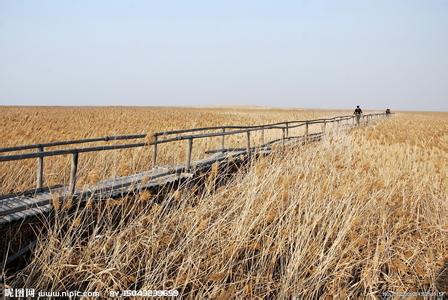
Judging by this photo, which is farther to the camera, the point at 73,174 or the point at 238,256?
the point at 73,174

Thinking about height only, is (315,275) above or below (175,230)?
below

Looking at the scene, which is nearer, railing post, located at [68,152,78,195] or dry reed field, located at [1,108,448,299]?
dry reed field, located at [1,108,448,299]

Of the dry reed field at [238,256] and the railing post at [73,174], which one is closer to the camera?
the dry reed field at [238,256]

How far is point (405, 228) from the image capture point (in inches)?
177

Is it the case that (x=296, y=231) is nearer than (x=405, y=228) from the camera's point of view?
Yes

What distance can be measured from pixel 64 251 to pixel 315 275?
234 cm

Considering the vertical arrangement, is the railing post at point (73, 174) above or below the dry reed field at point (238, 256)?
above

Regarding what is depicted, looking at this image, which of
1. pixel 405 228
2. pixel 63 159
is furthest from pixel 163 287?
pixel 63 159

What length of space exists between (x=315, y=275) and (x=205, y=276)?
1.01m

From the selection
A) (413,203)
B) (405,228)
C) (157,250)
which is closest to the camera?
(157,250)

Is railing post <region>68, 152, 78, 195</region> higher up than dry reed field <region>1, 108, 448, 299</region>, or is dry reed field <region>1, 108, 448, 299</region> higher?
railing post <region>68, 152, 78, 195</region>

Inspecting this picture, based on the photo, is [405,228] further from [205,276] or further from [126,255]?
[126,255]

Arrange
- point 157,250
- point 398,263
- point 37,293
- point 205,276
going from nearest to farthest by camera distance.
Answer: point 37,293 < point 205,276 < point 157,250 < point 398,263

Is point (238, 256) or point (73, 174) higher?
point (73, 174)
